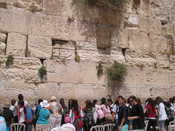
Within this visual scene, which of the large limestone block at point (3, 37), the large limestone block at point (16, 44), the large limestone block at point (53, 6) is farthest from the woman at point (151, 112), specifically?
the large limestone block at point (3, 37)

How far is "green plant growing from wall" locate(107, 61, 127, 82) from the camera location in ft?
34.9

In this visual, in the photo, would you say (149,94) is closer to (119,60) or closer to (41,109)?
(119,60)

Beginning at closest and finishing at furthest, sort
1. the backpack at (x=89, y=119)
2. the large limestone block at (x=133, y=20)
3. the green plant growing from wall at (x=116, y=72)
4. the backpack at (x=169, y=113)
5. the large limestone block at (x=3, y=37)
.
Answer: the backpack at (x=89, y=119) < the backpack at (x=169, y=113) < the large limestone block at (x=3, y=37) < the green plant growing from wall at (x=116, y=72) < the large limestone block at (x=133, y=20)

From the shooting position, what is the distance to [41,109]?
7.43m

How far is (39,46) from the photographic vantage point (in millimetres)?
9562

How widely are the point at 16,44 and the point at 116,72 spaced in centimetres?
356

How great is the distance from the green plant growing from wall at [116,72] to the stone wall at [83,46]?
0.65 feet

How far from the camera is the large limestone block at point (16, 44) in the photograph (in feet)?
30.1

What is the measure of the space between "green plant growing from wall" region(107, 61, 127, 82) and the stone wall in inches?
7.8

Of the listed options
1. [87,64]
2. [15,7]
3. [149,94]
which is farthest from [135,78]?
[15,7]

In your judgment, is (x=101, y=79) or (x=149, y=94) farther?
(x=149, y=94)

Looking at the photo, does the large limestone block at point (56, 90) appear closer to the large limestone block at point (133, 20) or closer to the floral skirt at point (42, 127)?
the floral skirt at point (42, 127)

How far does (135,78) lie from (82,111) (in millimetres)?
3890

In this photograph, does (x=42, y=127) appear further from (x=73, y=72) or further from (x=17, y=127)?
(x=73, y=72)
